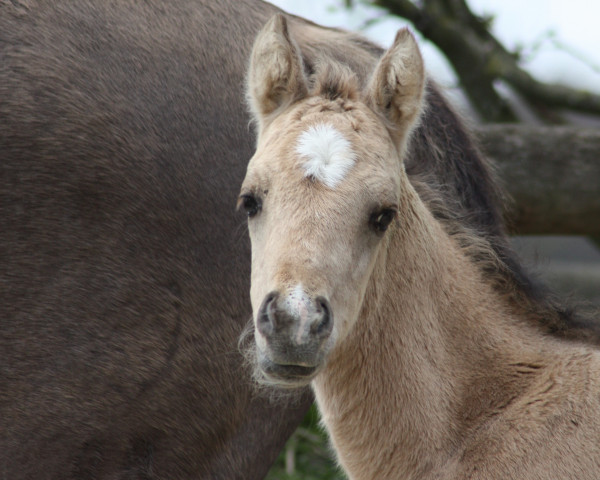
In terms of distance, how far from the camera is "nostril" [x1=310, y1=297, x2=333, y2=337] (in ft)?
7.79

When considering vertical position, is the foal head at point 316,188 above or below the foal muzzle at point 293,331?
above

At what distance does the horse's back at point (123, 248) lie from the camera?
2.92 metres

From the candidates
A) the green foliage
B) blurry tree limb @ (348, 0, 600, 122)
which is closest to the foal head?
the green foliage

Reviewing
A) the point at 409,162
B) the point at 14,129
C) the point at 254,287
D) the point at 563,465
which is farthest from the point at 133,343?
the point at 563,465

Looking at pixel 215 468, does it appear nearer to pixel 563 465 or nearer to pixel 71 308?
pixel 71 308

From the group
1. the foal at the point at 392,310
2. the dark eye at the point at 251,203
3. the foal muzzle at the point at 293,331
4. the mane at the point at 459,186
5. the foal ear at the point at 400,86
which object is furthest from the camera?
the mane at the point at 459,186

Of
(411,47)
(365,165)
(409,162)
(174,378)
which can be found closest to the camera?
(365,165)

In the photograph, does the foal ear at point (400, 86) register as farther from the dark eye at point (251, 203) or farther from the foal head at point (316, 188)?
the dark eye at point (251, 203)

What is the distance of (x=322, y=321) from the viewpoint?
240 cm

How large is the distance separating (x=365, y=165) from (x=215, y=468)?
1.43 meters

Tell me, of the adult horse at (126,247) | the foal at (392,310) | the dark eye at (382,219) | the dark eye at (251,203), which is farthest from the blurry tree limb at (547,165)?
the dark eye at (251,203)

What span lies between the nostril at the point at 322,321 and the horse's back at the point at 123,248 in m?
0.82

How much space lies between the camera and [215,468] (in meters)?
3.20

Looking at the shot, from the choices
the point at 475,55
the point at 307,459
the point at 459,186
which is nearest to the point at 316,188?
the point at 459,186
